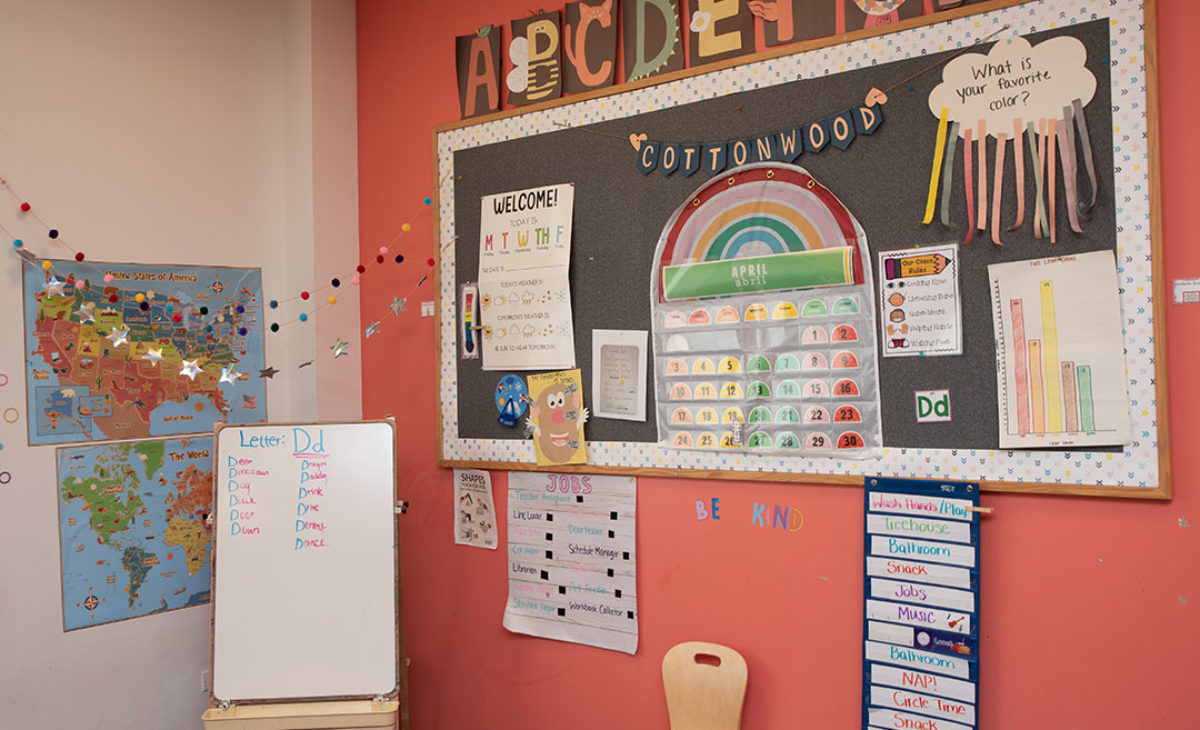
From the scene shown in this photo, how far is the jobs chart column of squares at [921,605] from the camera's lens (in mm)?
1776

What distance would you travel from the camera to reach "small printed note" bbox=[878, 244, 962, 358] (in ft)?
6.02

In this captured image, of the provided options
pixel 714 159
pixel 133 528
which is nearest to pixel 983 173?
pixel 714 159

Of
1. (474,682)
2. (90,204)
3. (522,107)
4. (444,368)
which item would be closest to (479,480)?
(444,368)

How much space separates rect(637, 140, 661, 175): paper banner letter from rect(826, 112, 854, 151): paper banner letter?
20.1 inches

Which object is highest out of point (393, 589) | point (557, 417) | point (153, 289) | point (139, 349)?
point (153, 289)

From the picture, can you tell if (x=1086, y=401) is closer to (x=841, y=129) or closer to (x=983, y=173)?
(x=983, y=173)

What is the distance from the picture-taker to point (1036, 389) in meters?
1.74

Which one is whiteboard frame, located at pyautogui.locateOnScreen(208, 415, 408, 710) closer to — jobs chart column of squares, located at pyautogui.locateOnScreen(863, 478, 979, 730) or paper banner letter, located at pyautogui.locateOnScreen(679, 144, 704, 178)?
paper banner letter, located at pyautogui.locateOnScreen(679, 144, 704, 178)

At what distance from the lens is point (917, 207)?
1887 millimetres

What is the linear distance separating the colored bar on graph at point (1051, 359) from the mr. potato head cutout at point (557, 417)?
4.13 ft

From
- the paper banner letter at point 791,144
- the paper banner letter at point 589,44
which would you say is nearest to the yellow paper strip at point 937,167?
the paper banner letter at point 791,144

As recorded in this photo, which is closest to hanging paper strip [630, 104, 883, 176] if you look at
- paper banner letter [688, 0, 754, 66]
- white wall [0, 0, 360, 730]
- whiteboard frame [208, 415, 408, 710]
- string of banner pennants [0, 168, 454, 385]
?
paper banner letter [688, 0, 754, 66]

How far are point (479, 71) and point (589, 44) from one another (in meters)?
0.45

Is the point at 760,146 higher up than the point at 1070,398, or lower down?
higher up
